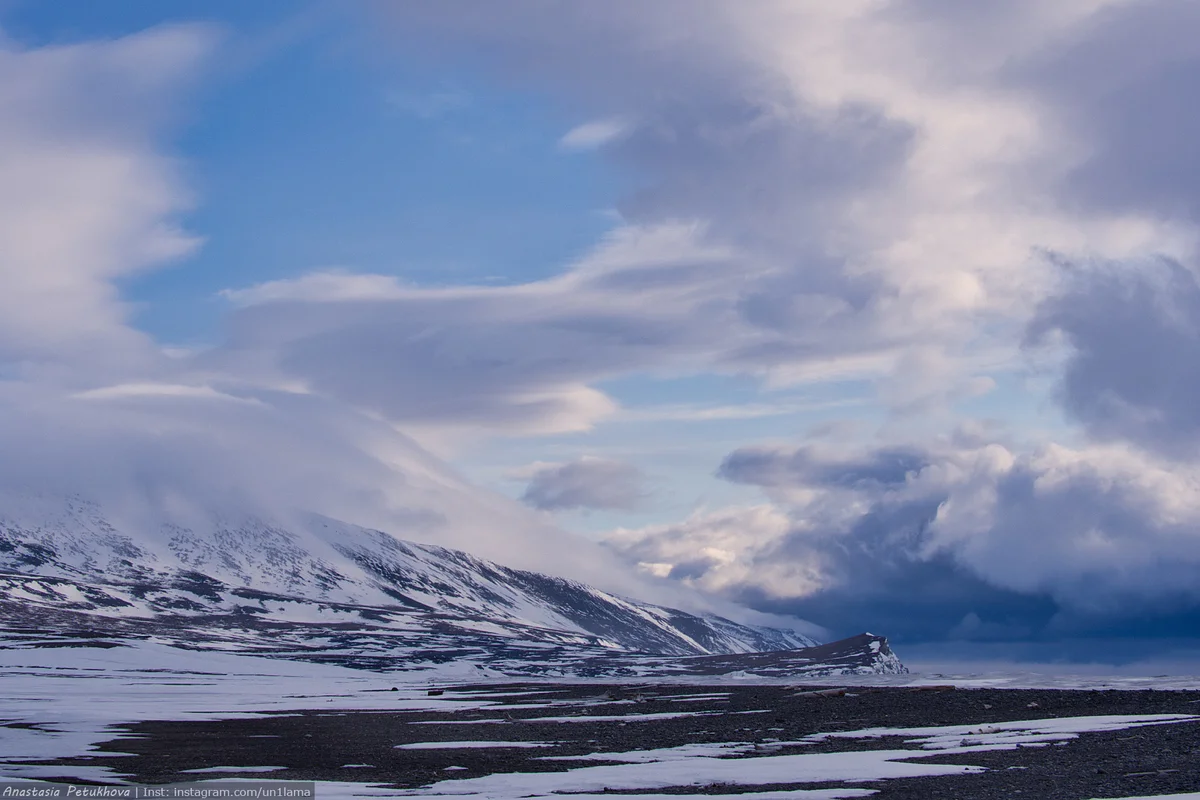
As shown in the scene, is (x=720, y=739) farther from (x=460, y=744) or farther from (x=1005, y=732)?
(x=1005, y=732)

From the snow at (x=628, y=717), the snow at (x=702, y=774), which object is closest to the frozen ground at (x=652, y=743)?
the snow at (x=702, y=774)

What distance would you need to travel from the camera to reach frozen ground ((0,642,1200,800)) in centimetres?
3419

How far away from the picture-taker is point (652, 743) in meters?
49.7

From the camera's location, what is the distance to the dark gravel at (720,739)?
3284 cm

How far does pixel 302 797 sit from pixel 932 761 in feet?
66.5

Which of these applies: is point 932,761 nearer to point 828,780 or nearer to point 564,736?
point 828,780

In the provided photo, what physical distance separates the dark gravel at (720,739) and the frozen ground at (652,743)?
125mm

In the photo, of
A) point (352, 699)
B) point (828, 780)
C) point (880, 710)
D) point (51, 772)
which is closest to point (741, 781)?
point (828, 780)

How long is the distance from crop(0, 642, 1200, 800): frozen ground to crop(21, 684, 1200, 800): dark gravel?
0.41 ft

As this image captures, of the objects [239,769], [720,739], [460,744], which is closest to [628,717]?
[720,739]

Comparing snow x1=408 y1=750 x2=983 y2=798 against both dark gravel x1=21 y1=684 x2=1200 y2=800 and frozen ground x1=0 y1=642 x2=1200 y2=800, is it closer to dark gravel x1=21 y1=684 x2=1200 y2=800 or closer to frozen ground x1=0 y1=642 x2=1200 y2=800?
frozen ground x1=0 y1=642 x2=1200 y2=800

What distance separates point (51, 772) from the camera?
40312mm

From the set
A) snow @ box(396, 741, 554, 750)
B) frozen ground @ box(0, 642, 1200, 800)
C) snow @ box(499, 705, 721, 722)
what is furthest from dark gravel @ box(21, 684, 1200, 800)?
snow @ box(499, 705, 721, 722)

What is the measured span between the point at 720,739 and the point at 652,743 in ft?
10.7
